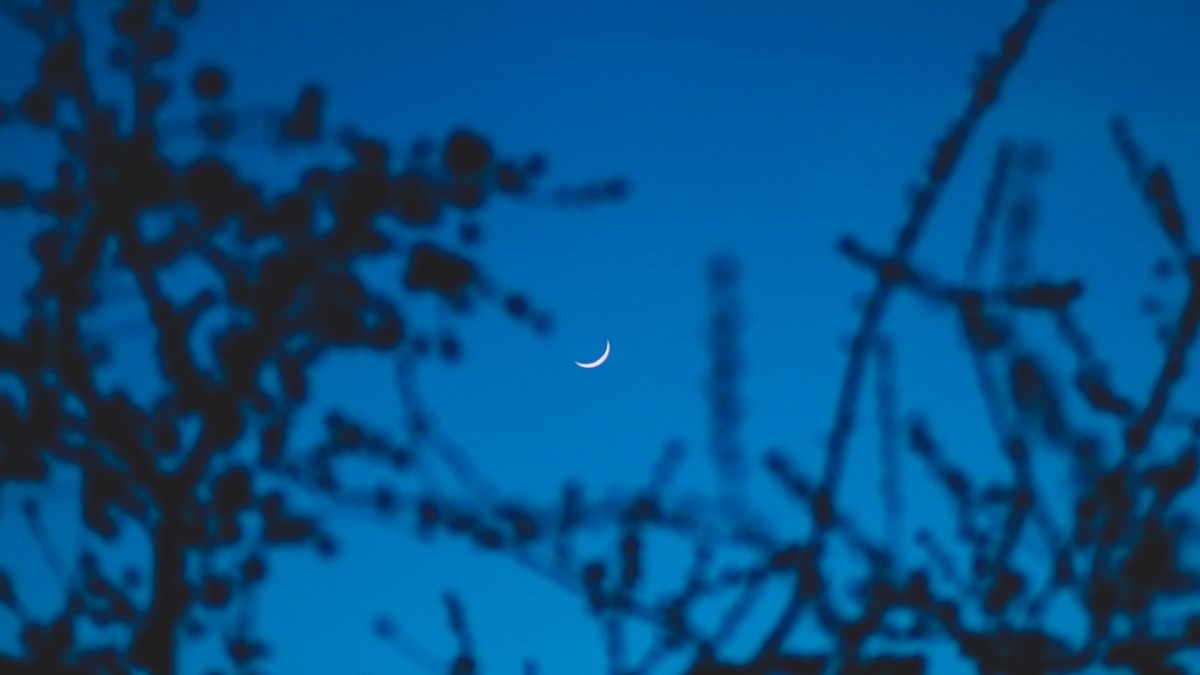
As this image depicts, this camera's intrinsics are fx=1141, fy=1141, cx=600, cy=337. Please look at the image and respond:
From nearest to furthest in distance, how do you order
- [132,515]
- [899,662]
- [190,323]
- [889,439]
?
[899,662] → [889,439] → [190,323] → [132,515]

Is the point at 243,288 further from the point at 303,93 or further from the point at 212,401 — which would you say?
the point at 303,93

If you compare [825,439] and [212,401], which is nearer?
[825,439]

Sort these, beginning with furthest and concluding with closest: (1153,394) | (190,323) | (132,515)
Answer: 1. (132,515)
2. (190,323)
3. (1153,394)

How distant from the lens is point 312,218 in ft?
13.3

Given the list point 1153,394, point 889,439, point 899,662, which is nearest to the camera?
point 1153,394

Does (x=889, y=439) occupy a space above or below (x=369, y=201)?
below

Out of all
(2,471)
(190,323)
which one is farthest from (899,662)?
(2,471)

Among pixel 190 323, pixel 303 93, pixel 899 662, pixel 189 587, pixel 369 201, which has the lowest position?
pixel 899 662

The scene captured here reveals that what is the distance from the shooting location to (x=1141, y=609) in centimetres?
360

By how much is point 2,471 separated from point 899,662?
315 cm

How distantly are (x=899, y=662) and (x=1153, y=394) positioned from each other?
103 cm

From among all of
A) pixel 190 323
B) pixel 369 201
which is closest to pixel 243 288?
pixel 190 323

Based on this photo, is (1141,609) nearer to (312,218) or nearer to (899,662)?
(899,662)

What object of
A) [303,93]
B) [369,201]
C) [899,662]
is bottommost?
[899,662]
